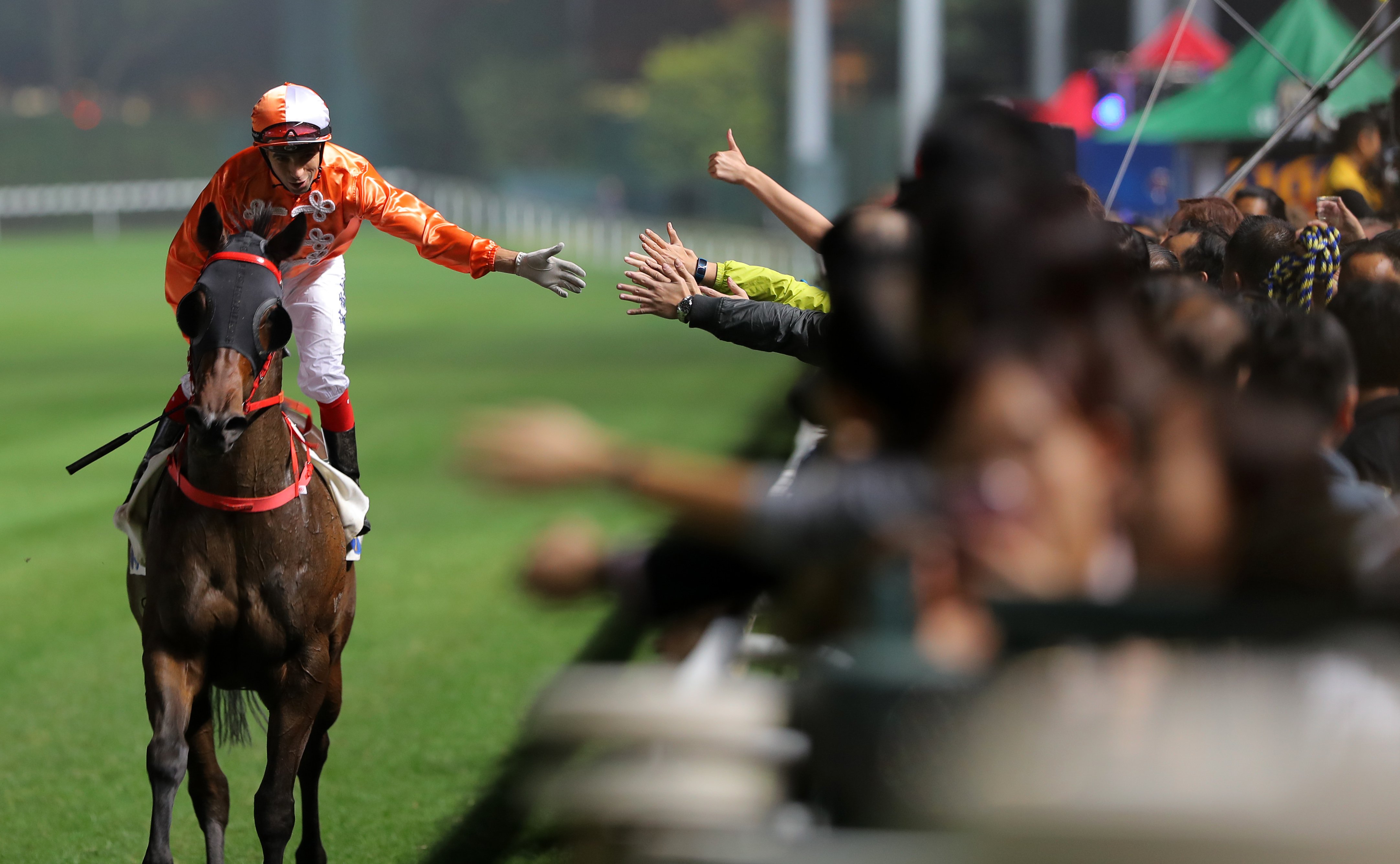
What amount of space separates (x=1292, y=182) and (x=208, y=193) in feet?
21.7

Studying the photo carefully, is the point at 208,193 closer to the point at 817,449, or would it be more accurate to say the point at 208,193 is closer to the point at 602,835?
the point at 817,449

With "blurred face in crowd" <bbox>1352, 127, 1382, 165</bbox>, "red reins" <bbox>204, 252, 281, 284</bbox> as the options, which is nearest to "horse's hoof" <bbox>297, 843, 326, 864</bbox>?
"red reins" <bbox>204, 252, 281, 284</bbox>

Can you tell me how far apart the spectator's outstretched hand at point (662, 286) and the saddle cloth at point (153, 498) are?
3.48ft

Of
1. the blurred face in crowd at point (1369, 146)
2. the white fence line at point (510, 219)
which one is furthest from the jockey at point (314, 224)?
the white fence line at point (510, 219)

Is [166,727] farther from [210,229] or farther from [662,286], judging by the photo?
[662,286]

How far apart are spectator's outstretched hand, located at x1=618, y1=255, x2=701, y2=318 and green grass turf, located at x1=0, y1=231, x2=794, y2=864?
57cm

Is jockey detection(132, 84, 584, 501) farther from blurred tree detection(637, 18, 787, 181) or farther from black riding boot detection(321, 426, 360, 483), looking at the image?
blurred tree detection(637, 18, 787, 181)

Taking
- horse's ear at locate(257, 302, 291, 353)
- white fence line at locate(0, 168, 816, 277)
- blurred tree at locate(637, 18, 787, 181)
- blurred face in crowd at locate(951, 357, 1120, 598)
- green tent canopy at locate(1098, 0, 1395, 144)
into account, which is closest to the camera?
blurred face in crowd at locate(951, 357, 1120, 598)

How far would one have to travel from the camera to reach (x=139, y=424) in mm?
13258

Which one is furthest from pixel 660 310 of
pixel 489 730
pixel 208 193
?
pixel 489 730

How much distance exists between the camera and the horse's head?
12.6 feet

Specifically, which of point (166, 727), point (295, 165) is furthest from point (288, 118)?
point (166, 727)

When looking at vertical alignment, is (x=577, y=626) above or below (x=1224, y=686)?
below

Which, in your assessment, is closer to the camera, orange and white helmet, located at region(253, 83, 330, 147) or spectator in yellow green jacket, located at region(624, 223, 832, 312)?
orange and white helmet, located at region(253, 83, 330, 147)
